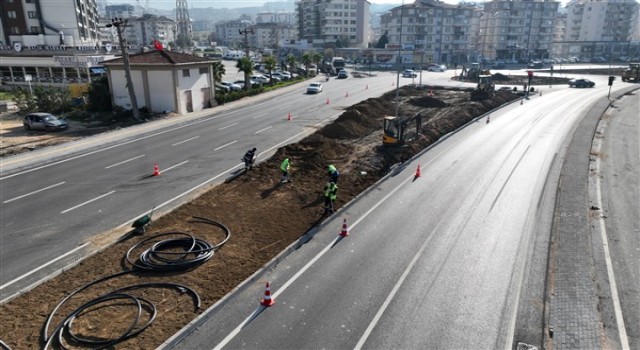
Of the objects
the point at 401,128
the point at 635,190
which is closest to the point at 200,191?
the point at 401,128

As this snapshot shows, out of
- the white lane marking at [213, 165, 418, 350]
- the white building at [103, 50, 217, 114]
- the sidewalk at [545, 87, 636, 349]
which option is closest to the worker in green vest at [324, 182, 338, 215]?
the white lane marking at [213, 165, 418, 350]

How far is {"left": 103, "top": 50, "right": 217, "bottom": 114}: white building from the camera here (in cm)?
3978

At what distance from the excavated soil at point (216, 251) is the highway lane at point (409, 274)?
95 centimetres

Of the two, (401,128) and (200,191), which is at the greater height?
(401,128)

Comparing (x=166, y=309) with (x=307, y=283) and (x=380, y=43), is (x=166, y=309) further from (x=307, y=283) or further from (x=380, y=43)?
(x=380, y=43)

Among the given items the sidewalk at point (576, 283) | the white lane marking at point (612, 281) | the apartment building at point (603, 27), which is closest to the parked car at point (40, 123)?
the sidewalk at point (576, 283)

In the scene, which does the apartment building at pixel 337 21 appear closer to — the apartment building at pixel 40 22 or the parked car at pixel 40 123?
the apartment building at pixel 40 22

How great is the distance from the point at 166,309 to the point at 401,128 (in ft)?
64.1

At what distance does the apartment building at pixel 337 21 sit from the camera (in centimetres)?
15138

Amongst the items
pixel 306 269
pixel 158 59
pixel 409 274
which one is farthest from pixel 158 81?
pixel 409 274

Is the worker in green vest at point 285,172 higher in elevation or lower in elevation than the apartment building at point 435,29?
lower

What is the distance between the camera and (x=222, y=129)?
34812mm

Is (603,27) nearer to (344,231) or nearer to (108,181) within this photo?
(344,231)

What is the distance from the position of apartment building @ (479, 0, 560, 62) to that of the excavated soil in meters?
126
